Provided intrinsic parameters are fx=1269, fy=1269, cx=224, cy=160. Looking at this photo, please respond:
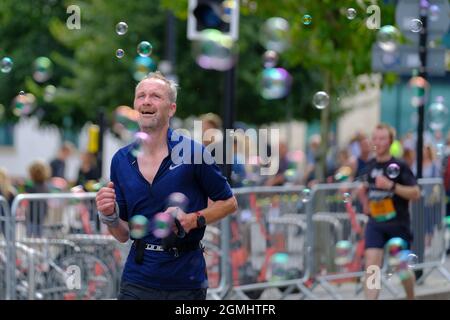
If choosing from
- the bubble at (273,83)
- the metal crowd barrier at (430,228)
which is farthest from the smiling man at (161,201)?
the metal crowd barrier at (430,228)

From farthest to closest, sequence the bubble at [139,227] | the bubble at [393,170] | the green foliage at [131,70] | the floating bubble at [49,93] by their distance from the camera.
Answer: the green foliage at [131,70] < the floating bubble at [49,93] < the bubble at [393,170] < the bubble at [139,227]

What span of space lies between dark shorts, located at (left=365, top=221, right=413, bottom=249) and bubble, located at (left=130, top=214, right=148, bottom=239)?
4.15 metres

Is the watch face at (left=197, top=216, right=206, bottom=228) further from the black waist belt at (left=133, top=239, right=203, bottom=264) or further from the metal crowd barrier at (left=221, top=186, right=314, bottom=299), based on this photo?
the metal crowd barrier at (left=221, top=186, right=314, bottom=299)

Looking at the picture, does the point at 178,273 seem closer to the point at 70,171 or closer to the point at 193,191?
the point at 193,191

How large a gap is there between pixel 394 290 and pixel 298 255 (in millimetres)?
1100

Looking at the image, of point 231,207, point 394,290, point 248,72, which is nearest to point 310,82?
point 248,72

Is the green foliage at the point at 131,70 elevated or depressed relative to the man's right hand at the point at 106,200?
elevated

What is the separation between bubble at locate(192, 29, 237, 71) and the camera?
9141mm

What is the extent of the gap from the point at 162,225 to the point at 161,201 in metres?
0.20

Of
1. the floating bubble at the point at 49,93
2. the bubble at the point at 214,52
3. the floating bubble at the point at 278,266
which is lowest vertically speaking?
the floating bubble at the point at 278,266

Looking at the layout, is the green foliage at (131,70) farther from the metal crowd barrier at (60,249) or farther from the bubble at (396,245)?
the bubble at (396,245)

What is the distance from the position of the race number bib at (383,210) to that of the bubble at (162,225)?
4.13m

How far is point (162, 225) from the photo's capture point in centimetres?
583

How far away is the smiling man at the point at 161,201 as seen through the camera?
596 cm
